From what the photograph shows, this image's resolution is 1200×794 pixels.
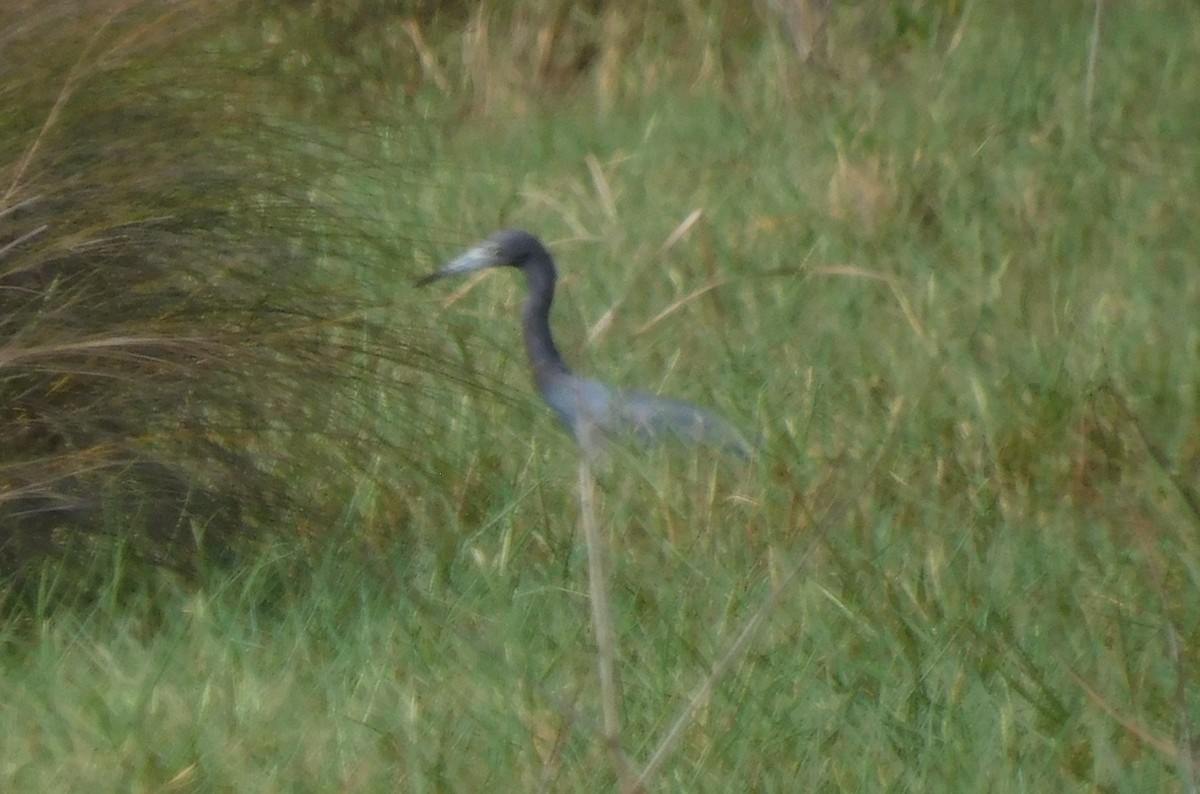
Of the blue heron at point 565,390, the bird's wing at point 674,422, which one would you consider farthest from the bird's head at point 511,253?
the bird's wing at point 674,422

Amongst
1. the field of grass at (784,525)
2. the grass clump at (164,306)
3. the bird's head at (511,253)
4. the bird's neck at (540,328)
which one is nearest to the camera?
the field of grass at (784,525)

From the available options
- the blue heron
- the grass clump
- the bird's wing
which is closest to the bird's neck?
the blue heron

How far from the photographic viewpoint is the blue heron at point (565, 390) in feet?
12.1

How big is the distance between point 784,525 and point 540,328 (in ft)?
4.68

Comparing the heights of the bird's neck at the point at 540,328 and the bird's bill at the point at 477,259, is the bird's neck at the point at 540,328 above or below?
below

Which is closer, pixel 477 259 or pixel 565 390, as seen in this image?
pixel 565 390

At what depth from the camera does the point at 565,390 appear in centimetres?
418

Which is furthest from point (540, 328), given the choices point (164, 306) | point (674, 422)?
point (164, 306)

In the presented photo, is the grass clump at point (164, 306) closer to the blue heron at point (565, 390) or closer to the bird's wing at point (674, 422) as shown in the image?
the blue heron at point (565, 390)

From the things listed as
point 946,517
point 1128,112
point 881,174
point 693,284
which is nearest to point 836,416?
point 946,517

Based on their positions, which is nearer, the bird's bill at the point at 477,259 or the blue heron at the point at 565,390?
the blue heron at the point at 565,390

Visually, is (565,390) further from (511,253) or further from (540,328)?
(511,253)

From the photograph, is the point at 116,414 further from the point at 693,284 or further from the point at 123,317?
the point at 693,284

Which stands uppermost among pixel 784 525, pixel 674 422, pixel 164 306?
pixel 164 306
